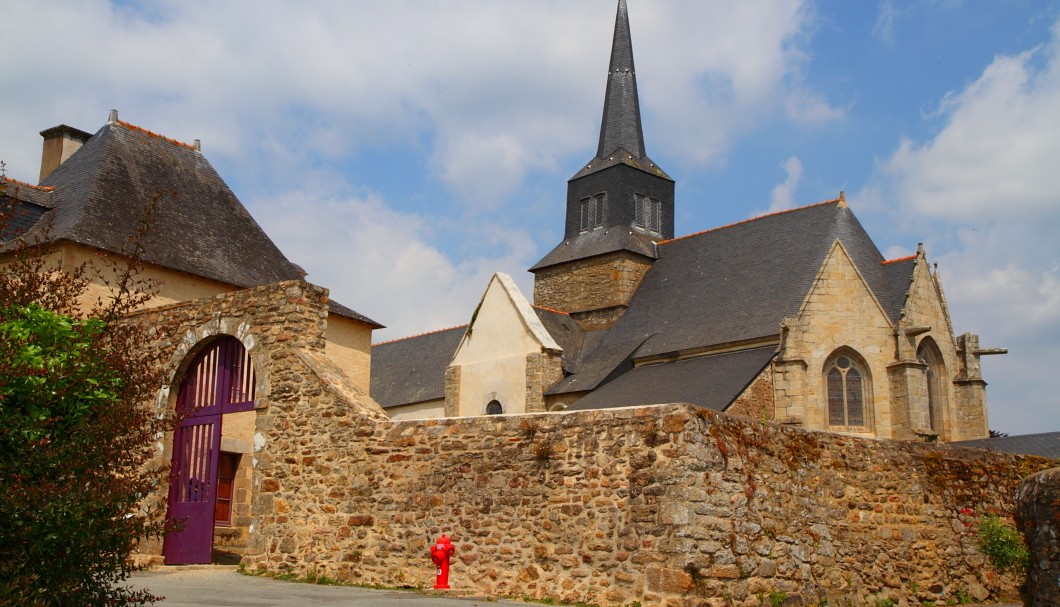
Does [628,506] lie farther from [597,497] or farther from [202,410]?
[202,410]

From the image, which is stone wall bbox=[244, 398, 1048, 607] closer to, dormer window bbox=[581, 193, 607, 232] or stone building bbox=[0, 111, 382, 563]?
stone building bbox=[0, 111, 382, 563]

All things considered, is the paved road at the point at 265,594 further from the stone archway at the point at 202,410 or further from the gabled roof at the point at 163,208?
the gabled roof at the point at 163,208

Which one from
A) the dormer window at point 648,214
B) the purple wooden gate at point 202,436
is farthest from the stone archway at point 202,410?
the dormer window at point 648,214

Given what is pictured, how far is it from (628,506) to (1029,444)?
15.4m

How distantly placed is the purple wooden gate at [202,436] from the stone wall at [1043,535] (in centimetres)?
857

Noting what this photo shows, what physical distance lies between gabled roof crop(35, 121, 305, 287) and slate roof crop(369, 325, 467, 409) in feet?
36.9

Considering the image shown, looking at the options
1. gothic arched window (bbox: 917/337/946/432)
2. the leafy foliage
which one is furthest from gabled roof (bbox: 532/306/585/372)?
the leafy foliage

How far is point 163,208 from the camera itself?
19406 mm

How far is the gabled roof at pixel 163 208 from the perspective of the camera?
18.2 meters

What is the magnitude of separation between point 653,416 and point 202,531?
6.49 metres

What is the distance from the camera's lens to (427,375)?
110 ft

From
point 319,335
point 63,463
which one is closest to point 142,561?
point 319,335

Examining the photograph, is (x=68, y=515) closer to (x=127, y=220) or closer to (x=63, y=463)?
(x=63, y=463)

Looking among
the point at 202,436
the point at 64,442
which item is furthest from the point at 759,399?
the point at 64,442
